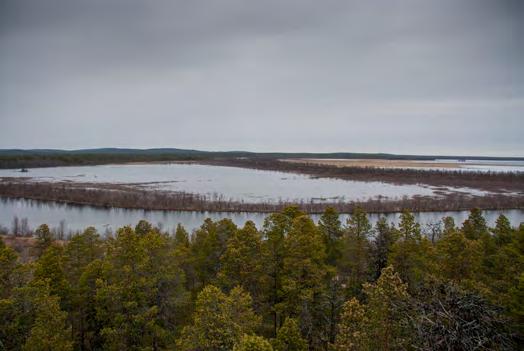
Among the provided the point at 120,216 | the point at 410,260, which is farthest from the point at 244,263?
the point at 120,216

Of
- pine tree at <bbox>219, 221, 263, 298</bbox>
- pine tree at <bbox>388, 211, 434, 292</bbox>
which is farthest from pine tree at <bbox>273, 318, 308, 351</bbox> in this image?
pine tree at <bbox>388, 211, 434, 292</bbox>

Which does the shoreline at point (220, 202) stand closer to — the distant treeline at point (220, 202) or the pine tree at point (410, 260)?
the distant treeline at point (220, 202)

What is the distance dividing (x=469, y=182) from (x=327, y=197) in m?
79.5

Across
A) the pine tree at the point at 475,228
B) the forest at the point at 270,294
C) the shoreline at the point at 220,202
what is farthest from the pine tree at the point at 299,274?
the shoreline at the point at 220,202

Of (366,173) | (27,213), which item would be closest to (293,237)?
(27,213)

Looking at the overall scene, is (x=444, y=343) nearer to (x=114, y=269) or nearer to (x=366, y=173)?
(x=114, y=269)

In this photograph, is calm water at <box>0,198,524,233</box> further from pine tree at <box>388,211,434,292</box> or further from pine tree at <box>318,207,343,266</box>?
pine tree at <box>388,211,434,292</box>

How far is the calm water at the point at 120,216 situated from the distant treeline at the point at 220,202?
384 centimetres

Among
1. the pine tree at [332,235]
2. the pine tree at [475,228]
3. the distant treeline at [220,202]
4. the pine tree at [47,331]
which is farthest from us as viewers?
the distant treeline at [220,202]

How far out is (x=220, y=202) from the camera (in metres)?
99.6

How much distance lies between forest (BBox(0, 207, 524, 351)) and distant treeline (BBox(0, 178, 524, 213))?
6153 centimetres

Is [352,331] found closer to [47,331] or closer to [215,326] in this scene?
[215,326]

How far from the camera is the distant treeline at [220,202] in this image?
95.8 metres

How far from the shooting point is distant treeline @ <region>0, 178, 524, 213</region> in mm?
95812
